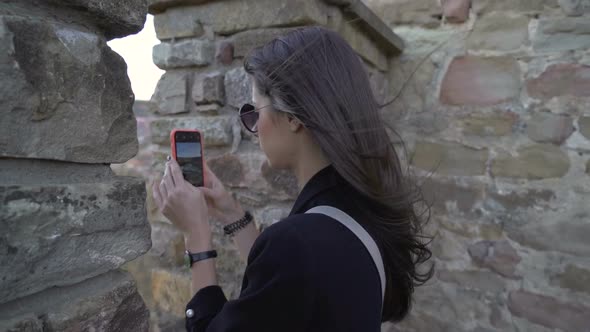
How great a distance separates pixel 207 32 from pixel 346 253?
122 centimetres

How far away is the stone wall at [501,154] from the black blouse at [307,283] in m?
1.13

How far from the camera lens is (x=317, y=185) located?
0.97m

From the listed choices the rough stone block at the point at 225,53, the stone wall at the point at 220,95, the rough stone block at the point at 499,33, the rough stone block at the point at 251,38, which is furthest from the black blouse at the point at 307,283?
the rough stone block at the point at 499,33

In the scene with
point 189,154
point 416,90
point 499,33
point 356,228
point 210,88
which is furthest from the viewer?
point 416,90

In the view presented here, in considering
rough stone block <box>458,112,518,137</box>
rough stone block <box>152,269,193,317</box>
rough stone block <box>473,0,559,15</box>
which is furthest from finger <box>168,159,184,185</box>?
rough stone block <box>473,0,559,15</box>

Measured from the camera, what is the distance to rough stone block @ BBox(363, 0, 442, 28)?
191 centimetres

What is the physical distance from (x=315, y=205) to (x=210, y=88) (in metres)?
0.91

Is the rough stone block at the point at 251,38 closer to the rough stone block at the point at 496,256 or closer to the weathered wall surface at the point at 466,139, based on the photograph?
the weathered wall surface at the point at 466,139

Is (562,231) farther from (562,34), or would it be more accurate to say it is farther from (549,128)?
(562,34)

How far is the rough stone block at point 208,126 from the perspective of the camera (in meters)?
1.66

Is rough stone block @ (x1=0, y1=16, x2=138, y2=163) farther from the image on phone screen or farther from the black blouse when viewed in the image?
the image on phone screen

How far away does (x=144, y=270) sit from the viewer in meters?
2.67

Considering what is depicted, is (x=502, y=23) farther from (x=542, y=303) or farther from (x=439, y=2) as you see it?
(x=542, y=303)

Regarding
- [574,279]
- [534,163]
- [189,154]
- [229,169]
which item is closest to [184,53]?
[229,169]
